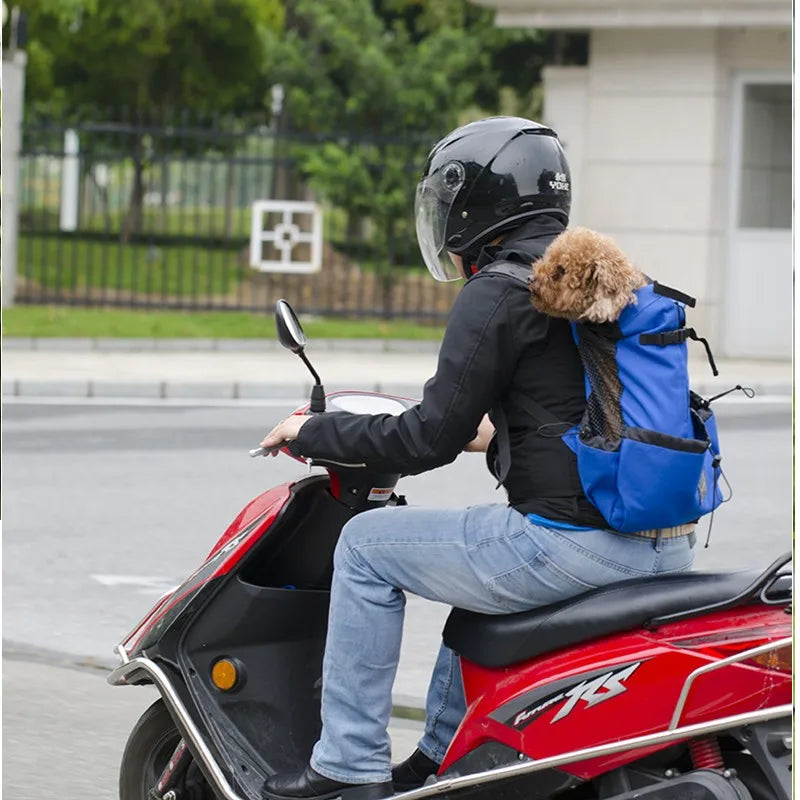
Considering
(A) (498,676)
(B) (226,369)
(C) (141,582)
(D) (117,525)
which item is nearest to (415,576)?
(A) (498,676)

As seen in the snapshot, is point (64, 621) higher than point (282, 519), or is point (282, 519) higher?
point (282, 519)

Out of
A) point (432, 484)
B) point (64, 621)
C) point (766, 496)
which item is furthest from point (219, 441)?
point (64, 621)

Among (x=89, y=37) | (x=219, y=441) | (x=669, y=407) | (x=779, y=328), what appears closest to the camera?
(x=669, y=407)

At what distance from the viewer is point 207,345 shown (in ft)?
54.9

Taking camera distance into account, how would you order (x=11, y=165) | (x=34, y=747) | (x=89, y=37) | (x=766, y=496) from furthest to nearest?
(x=89, y=37) → (x=11, y=165) → (x=766, y=496) → (x=34, y=747)

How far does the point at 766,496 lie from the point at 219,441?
11.5 ft

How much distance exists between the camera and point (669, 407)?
10.6 ft

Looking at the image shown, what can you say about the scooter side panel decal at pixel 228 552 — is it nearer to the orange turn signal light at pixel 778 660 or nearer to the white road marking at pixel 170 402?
the orange turn signal light at pixel 778 660

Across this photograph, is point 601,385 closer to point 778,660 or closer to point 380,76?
point 778,660

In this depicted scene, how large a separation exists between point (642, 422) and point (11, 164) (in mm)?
15750

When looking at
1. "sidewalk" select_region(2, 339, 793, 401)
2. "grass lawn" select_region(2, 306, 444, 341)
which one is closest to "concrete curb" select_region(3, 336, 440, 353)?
"sidewalk" select_region(2, 339, 793, 401)

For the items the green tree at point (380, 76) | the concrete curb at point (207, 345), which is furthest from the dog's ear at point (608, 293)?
the green tree at point (380, 76)

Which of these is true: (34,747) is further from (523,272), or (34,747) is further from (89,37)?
(89,37)

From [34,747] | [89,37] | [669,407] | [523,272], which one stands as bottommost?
[34,747]
